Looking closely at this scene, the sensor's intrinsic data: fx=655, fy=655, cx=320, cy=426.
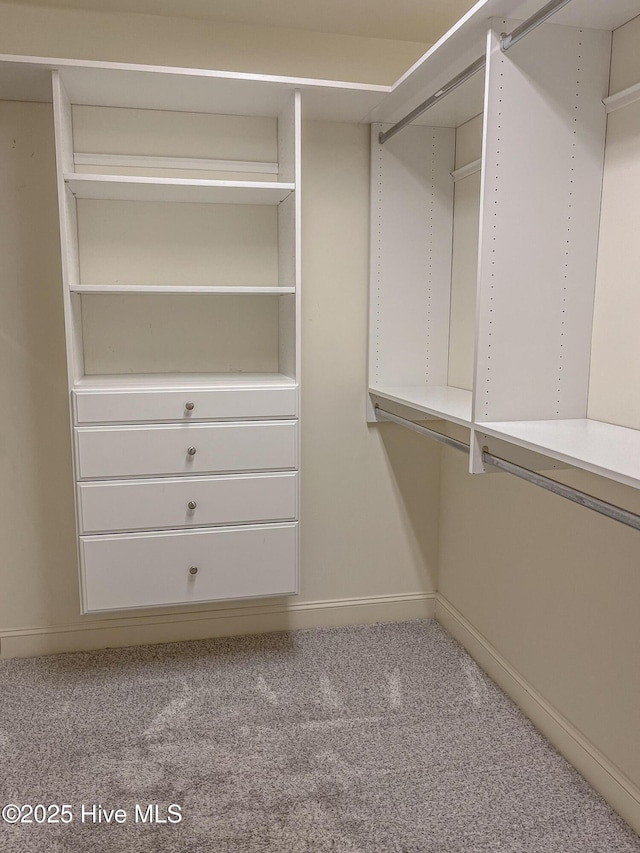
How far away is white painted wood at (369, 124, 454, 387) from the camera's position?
8.32 ft

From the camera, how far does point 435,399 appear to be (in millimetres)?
2244

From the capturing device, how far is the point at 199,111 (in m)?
2.39

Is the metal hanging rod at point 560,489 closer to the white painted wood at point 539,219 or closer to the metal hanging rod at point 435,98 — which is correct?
the white painted wood at point 539,219

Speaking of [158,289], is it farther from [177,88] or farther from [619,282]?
[619,282]

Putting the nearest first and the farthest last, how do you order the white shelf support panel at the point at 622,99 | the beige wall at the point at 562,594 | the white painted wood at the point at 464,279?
the white shelf support panel at the point at 622,99 → the beige wall at the point at 562,594 → the white painted wood at the point at 464,279

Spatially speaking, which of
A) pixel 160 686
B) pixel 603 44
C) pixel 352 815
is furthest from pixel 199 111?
pixel 352 815

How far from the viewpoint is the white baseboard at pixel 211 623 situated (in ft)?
8.39

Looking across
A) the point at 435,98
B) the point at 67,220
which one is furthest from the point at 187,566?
the point at 435,98

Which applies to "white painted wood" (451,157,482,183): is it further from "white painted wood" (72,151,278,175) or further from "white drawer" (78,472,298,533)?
"white drawer" (78,472,298,533)

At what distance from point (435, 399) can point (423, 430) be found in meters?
0.13

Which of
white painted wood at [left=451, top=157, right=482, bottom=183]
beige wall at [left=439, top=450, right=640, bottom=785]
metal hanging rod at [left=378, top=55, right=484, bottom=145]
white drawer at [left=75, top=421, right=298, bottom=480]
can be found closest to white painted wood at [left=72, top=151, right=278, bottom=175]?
metal hanging rod at [left=378, top=55, right=484, bottom=145]

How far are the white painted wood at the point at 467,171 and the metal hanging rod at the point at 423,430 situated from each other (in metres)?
0.93

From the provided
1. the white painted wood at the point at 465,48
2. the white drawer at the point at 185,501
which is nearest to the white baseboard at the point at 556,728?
the white drawer at the point at 185,501

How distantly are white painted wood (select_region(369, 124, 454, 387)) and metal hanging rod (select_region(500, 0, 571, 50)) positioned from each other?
0.92 meters
